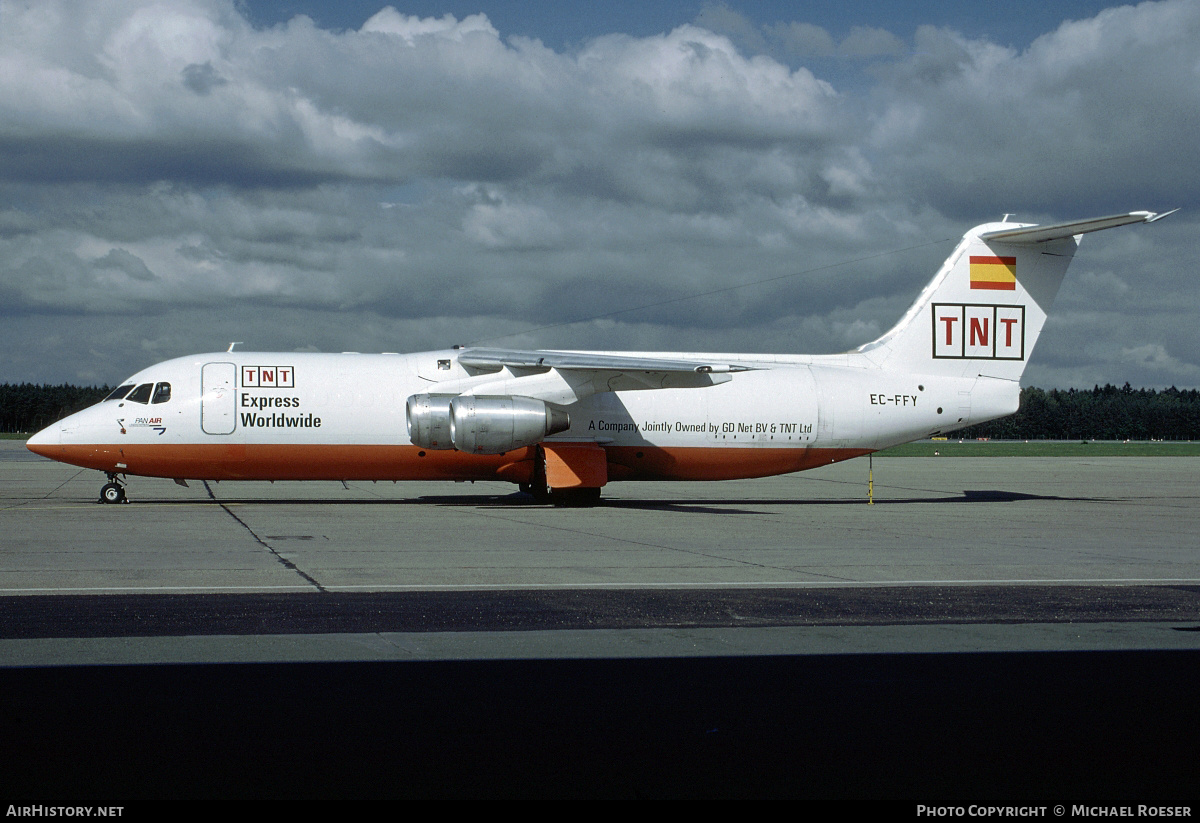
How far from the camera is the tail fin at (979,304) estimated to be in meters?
28.1

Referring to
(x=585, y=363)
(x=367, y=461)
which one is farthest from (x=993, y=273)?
(x=367, y=461)

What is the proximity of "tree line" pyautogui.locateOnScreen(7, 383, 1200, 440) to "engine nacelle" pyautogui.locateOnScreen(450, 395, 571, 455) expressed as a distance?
5503 inches

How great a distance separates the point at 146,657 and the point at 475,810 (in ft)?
13.5

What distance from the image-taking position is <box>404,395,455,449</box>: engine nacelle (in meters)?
23.4

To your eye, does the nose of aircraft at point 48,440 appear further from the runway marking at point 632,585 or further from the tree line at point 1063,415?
the tree line at point 1063,415

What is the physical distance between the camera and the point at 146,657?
25.6 feet

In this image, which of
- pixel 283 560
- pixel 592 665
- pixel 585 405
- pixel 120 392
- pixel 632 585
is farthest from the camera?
pixel 585 405

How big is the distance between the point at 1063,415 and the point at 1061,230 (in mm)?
150724

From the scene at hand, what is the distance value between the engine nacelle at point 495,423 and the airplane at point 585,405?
0.04 m

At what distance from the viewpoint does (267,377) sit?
24.6m

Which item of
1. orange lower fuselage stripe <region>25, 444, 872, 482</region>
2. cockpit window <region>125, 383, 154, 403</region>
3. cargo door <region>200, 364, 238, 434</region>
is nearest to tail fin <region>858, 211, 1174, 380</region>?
orange lower fuselage stripe <region>25, 444, 872, 482</region>

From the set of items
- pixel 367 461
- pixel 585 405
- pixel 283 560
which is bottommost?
pixel 283 560

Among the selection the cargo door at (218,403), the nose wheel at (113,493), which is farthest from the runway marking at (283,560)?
the nose wheel at (113,493)

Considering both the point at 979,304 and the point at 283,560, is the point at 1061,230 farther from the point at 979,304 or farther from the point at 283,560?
the point at 283,560
